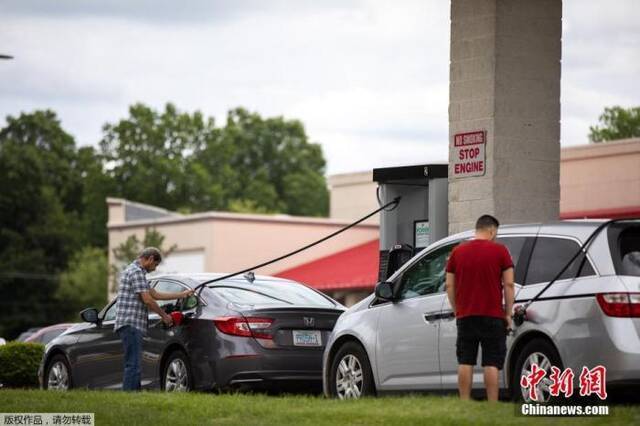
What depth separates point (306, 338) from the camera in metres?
17.5

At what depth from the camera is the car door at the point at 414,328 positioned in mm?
14891

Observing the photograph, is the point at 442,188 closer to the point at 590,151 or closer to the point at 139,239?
the point at 590,151

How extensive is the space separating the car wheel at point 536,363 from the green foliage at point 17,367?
1220cm

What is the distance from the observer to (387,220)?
2005cm

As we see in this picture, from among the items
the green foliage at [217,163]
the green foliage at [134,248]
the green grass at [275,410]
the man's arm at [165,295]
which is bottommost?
the green grass at [275,410]

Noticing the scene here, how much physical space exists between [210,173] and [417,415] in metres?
89.6

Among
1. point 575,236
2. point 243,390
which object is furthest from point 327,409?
point 243,390

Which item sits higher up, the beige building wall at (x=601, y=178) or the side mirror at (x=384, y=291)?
the beige building wall at (x=601, y=178)

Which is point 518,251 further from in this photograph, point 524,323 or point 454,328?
point 454,328

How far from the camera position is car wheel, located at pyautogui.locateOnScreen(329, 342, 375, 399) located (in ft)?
51.8

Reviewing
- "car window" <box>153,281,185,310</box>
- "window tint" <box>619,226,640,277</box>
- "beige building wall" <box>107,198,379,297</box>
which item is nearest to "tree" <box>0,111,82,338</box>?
"beige building wall" <box>107,198,379,297</box>

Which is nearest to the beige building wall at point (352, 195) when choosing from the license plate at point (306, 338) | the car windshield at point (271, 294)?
the car windshield at point (271, 294)

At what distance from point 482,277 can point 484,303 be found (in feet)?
0.72

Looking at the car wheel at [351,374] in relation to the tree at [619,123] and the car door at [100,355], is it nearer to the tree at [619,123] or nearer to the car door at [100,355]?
the car door at [100,355]
